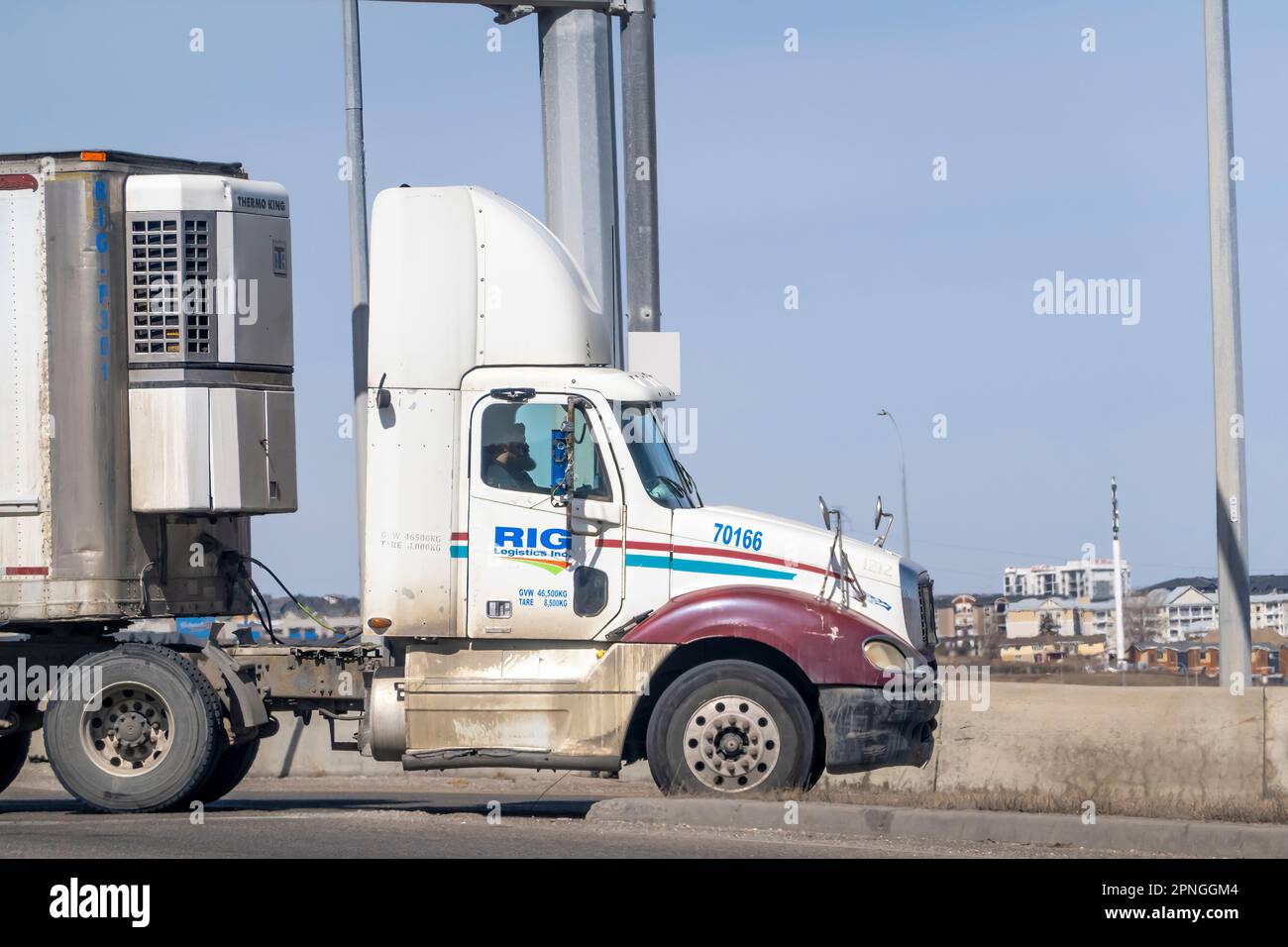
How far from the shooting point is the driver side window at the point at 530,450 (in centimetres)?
1162

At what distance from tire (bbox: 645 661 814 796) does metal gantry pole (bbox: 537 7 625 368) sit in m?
5.26

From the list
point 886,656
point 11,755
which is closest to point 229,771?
point 11,755

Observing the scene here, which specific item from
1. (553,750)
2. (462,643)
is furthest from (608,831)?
(462,643)

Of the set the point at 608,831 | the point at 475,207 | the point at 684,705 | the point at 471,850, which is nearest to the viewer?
the point at 471,850

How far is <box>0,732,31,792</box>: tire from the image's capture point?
534 inches

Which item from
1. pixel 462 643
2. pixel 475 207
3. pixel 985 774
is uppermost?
pixel 475 207

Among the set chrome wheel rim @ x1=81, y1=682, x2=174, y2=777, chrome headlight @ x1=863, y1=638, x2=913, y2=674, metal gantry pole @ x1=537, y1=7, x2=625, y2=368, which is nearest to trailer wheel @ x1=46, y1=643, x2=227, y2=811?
chrome wheel rim @ x1=81, y1=682, x2=174, y2=777

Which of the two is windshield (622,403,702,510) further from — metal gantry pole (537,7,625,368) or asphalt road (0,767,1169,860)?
metal gantry pole (537,7,625,368)

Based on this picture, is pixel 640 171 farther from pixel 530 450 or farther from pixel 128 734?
pixel 128 734

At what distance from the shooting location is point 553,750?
11.4 metres

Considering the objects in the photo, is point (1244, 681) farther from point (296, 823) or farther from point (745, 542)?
point (296, 823)

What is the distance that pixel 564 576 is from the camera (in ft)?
38.0

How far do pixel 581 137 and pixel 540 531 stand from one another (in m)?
5.40

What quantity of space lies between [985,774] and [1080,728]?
79 cm
